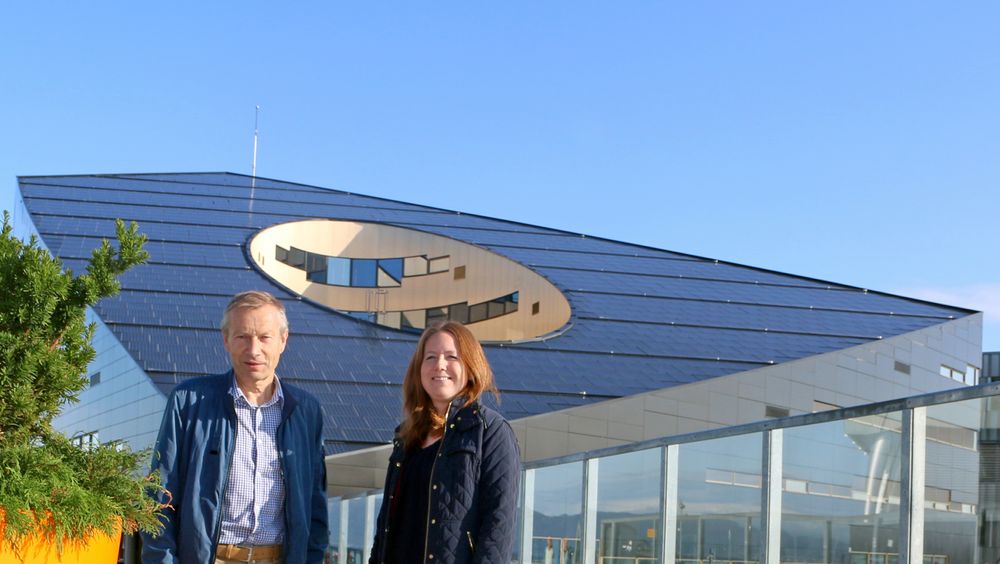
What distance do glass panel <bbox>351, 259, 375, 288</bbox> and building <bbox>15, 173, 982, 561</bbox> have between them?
67mm

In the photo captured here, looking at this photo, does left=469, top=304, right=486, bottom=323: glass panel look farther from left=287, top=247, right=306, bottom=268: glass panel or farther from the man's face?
the man's face

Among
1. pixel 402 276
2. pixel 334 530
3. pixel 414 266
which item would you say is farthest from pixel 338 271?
pixel 334 530

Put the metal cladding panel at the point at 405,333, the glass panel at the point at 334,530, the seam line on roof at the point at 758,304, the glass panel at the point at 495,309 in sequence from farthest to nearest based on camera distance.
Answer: the glass panel at the point at 495,309 → the seam line on roof at the point at 758,304 → the metal cladding panel at the point at 405,333 → the glass panel at the point at 334,530

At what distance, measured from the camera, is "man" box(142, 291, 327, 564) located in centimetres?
372

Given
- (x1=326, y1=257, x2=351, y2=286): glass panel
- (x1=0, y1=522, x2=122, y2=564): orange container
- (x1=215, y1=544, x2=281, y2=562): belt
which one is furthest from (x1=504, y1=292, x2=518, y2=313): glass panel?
(x1=0, y1=522, x2=122, y2=564): orange container

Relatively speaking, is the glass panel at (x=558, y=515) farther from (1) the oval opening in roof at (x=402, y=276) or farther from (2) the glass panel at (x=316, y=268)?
(2) the glass panel at (x=316, y=268)

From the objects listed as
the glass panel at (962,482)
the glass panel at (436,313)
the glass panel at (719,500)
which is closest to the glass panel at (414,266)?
the glass panel at (436,313)

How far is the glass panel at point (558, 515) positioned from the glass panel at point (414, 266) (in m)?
17.1

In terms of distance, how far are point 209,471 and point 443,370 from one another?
0.79 metres

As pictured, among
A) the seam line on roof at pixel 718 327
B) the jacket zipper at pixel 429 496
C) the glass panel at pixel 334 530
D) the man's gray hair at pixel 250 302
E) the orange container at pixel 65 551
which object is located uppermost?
the seam line on roof at pixel 718 327

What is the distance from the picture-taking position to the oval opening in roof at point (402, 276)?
23.2 m

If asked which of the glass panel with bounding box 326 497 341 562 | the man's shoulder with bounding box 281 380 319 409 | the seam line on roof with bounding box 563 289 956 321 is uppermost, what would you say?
the seam line on roof with bounding box 563 289 956 321

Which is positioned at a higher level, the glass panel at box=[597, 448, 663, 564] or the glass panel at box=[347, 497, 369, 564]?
the glass panel at box=[597, 448, 663, 564]

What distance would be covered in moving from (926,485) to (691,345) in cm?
1297
